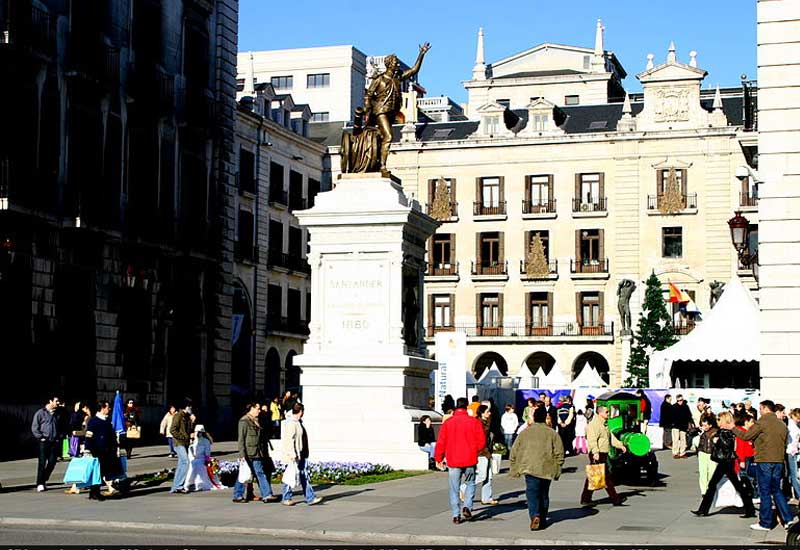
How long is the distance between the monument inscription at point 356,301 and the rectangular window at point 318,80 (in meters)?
77.7

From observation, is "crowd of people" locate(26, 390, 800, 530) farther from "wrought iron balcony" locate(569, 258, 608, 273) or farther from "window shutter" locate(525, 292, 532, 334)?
"window shutter" locate(525, 292, 532, 334)

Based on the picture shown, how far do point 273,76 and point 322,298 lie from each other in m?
A: 81.7

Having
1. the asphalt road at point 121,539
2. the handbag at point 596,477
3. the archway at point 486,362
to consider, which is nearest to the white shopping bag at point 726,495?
the handbag at point 596,477

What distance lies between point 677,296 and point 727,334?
29.3 meters

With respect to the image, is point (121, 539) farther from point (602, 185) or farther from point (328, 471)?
point (602, 185)

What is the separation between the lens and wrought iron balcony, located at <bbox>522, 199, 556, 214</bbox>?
79.4 m

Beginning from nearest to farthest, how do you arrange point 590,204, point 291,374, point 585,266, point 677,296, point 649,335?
point 649,335 < point 677,296 < point 291,374 < point 590,204 < point 585,266

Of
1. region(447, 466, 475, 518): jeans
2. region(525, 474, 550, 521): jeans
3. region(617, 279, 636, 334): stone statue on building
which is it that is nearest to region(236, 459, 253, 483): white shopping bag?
region(447, 466, 475, 518): jeans

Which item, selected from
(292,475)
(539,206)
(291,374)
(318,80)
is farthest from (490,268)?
(292,475)

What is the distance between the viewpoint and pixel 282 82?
4301 inches

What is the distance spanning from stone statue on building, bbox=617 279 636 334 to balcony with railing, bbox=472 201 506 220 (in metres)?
8.60

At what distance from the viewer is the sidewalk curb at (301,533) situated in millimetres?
18391

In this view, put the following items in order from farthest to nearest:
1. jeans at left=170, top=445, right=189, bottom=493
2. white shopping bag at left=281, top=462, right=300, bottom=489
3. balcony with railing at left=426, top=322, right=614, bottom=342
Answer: balcony with railing at left=426, top=322, right=614, bottom=342, jeans at left=170, top=445, right=189, bottom=493, white shopping bag at left=281, top=462, right=300, bottom=489

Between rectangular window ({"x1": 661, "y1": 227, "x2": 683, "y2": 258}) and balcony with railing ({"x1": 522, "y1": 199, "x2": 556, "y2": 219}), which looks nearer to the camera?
rectangular window ({"x1": 661, "y1": 227, "x2": 683, "y2": 258})
